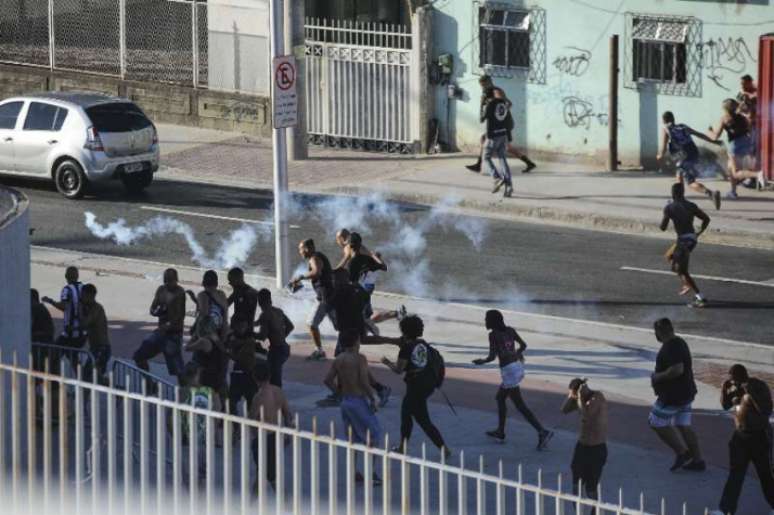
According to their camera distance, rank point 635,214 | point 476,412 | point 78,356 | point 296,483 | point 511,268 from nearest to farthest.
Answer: point 296,483 < point 78,356 < point 476,412 < point 511,268 < point 635,214

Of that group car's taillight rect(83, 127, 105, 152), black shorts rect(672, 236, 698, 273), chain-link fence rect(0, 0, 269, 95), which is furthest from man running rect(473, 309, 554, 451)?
chain-link fence rect(0, 0, 269, 95)

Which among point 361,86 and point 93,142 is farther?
point 361,86

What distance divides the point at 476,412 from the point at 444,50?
14.2 metres

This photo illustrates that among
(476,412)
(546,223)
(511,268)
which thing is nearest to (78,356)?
(476,412)

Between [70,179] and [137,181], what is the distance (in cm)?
105

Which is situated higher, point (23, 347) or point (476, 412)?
point (23, 347)

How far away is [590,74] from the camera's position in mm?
29297

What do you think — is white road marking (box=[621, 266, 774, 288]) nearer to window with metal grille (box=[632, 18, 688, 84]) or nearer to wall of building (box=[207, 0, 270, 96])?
window with metal grille (box=[632, 18, 688, 84])

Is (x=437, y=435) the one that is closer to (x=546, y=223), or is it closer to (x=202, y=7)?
(x=546, y=223)

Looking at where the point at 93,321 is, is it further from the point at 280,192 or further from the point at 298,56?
the point at 298,56

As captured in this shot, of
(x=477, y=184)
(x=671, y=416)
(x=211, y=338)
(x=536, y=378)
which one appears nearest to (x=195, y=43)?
(x=477, y=184)

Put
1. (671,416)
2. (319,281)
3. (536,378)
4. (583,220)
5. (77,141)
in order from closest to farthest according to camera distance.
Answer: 1. (671,416)
2. (536,378)
3. (319,281)
4. (583,220)
5. (77,141)

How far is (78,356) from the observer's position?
15.2 meters

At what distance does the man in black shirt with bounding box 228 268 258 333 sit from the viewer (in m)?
17.4
